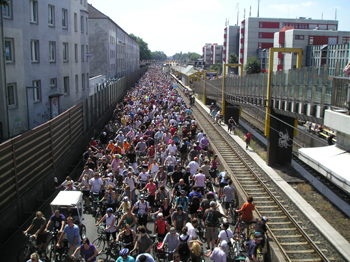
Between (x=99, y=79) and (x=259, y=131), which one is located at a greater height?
(x=99, y=79)

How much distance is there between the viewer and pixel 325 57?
2571 inches

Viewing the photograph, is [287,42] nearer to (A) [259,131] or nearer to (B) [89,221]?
→ (A) [259,131]

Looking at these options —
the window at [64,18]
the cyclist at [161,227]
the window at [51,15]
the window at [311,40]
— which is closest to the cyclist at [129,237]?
the cyclist at [161,227]

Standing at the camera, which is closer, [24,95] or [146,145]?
[146,145]

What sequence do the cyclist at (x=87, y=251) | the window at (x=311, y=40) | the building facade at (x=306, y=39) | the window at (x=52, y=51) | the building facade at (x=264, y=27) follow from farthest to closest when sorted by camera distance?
the building facade at (x=264, y=27) < the window at (x=311, y=40) < the building facade at (x=306, y=39) < the window at (x=52, y=51) < the cyclist at (x=87, y=251)

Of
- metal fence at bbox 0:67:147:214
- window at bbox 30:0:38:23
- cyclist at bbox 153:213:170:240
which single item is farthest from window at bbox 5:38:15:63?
cyclist at bbox 153:213:170:240

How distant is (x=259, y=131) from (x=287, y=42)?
4610 centimetres

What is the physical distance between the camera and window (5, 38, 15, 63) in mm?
21434

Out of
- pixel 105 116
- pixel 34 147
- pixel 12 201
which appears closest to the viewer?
pixel 12 201

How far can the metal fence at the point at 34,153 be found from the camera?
1127cm

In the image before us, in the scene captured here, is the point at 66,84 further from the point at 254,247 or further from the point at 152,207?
the point at 254,247

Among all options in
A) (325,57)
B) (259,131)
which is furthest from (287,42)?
(259,131)

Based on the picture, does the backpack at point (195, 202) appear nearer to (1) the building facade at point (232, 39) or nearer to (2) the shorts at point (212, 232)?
(2) the shorts at point (212, 232)

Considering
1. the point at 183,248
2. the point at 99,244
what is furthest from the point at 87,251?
the point at 183,248
